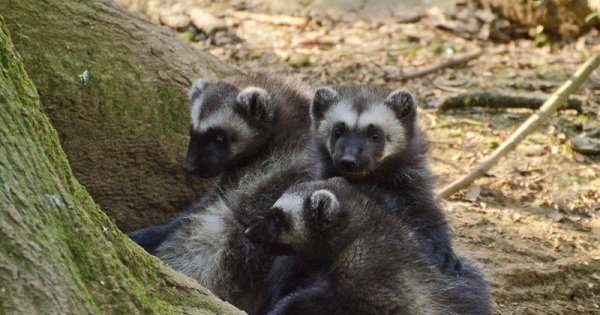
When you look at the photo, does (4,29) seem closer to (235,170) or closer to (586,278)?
(235,170)

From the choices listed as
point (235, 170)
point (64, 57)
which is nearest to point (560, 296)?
point (235, 170)

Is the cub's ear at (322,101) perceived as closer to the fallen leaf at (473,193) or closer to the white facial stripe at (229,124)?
the white facial stripe at (229,124)

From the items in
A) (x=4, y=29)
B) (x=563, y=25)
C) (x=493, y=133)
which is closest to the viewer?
(x=4, y=29)

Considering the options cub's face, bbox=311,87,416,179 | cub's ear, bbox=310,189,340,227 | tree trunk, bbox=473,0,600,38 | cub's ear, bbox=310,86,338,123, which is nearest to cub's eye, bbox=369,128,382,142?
cub's face, bbox=311,87,416,179

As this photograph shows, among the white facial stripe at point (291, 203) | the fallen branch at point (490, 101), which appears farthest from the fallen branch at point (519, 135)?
the white facial stripe at point (291, 203)

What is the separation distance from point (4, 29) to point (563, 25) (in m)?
9.86

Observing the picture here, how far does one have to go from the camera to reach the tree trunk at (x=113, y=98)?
739 cm

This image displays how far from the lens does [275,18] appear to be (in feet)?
45.0

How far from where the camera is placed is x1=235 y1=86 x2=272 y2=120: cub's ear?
705cm

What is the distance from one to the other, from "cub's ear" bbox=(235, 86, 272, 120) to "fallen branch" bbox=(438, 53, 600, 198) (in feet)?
Result: 7.04

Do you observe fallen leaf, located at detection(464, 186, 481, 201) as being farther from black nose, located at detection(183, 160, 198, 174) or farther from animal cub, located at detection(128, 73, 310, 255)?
black nose, located at detection(183, 160, 198, 174)

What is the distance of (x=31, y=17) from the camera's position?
7402mm

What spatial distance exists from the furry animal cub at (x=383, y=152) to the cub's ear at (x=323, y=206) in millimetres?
525

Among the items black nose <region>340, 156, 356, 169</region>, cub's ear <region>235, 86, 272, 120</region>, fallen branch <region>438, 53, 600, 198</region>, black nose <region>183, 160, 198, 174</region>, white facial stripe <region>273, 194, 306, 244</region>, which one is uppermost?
cub's ear <region>235, 86, 272, 120</region>
